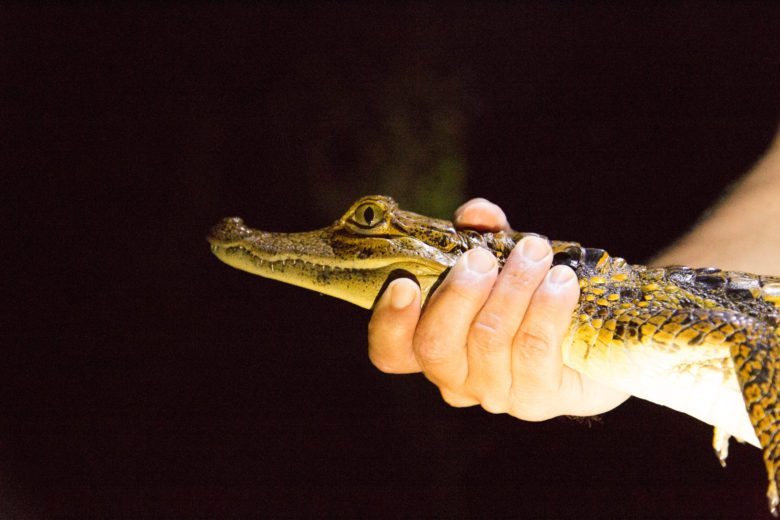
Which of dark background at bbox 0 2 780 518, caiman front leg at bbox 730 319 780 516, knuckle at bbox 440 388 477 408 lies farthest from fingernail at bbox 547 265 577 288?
dark background at bbox 0 2 780 518

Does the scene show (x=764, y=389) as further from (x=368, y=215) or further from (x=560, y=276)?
(x=368, y=215)

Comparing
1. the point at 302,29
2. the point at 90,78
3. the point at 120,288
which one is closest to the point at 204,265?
the point at 120,288

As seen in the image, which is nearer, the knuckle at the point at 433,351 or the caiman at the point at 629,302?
the caiman at the point at 629,302

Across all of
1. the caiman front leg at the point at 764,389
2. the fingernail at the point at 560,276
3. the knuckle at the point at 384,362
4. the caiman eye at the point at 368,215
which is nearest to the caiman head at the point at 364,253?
the caiman eye at the point at 368,215

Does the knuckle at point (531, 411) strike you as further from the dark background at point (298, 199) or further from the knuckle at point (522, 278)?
the dark background at point (298, 199)

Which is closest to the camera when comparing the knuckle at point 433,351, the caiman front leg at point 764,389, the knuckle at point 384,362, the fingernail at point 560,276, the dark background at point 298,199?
the caiman front leg at point 764,389

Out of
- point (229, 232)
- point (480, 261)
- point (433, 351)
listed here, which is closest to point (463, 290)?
point (480, 261)

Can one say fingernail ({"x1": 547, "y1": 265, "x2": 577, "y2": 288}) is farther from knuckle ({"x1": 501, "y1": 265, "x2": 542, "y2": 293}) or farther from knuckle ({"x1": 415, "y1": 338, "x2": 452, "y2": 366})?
knuckle ({"x1": 415, "y1": 338, "x2": 452, "y2": 366})

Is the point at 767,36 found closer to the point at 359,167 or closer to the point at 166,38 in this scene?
the point at 359,167
